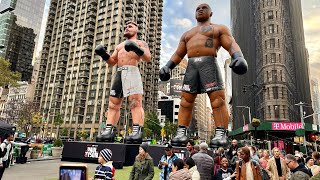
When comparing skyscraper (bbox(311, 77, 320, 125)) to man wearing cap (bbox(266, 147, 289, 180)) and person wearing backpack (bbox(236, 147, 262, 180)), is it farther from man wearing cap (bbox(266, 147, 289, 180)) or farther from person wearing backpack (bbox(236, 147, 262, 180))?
person wearing backpack (bbox(236, 147, 262, 180))

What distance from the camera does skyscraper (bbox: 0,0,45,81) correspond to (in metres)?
79.9

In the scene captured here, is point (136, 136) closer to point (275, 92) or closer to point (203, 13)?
point (203, 13)

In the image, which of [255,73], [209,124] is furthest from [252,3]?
[209,124]

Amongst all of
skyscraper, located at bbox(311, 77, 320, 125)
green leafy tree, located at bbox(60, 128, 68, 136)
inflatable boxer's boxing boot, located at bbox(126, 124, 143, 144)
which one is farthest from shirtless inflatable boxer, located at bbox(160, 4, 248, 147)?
skyscraper, located at bbox(311, 77, 320, 125)

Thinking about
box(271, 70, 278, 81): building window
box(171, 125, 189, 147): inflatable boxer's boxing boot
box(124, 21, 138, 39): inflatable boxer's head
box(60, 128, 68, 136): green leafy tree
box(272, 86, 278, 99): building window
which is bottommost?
box(171, 125, 189, 147): inflatable boxer's boxing boot

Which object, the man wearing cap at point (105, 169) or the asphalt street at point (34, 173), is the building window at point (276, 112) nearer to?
the asphalt street at point (34, 173)

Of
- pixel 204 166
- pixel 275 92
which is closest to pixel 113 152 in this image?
pixel 204 166

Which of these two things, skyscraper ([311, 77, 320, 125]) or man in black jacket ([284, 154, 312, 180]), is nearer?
man in black jacket ([284, 154, 312, 180])

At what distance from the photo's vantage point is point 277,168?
6066 millimetres

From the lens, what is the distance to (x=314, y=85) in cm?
5822

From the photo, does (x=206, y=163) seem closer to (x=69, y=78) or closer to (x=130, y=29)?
(x=130, y=29)

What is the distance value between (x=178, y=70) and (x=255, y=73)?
313ft

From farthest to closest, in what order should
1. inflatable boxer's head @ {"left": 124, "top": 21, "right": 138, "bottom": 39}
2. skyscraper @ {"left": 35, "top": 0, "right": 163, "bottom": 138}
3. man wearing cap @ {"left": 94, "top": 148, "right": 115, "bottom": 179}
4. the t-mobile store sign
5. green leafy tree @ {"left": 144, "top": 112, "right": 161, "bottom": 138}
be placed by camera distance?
skyscraper @ {"left": 35, "top": 0, "right": 163, "bottom": 138}, green leafy tree @ {"left": 144, "top": 112, "right": 161, "bottom": 138}, the t-mobile store sign, inflatable boxer's head @ {"left": 124, "top": 21, "right": 138, "bottom": 39}, man wearing cap @ {"left": 94, "top": 148, "right": 115, "bottom": 179}

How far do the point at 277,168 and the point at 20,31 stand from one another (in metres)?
95.6
